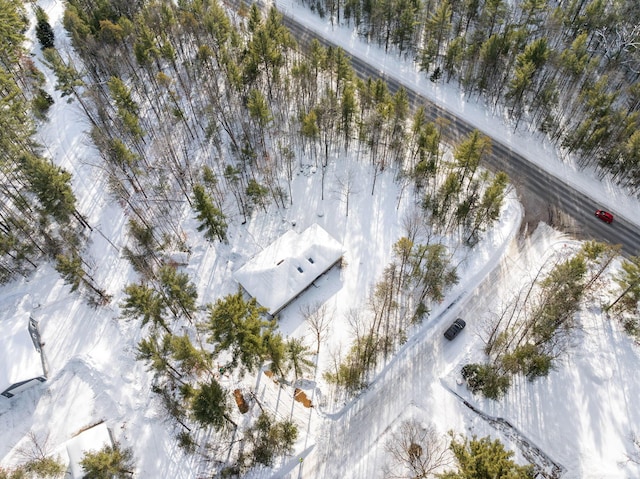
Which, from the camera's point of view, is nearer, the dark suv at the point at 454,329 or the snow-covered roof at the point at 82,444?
the snow-covered roof at the point at 82,444

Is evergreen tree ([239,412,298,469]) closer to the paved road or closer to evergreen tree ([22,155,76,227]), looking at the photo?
evergreen tree ([22,155,76,227])

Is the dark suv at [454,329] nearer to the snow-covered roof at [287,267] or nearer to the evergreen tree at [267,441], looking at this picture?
the snow-covered roof at [287,267]

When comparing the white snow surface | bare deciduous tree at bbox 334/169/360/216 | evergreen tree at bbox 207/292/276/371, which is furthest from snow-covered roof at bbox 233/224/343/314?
evergreen tree at bbox 207/292/276/371

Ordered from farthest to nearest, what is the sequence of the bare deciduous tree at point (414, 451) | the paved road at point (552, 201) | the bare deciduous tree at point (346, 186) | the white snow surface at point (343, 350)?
1. the bare deciduous tree at point (346, 186)
2. the paved road at point (552, 201)
3. the white snow surface at point (343, 350)
4. the bare deciduous tree at point (414, 451)

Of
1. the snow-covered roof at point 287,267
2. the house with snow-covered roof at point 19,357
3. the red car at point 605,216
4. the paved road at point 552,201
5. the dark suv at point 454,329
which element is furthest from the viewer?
the red car at point 605,216

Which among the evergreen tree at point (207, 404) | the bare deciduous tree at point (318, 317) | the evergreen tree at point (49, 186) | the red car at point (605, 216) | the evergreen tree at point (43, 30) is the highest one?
the evergreen tree at point (43, 30)

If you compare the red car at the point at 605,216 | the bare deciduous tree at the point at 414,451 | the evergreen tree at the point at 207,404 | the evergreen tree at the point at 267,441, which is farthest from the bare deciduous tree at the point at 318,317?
the red car at the point at 605,216

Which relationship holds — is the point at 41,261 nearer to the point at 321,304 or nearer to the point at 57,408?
the point at 57,408
